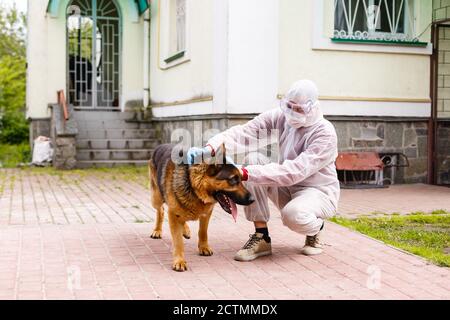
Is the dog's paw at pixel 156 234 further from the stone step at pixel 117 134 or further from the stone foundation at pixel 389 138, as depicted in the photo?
the stone step at pixel 117 134

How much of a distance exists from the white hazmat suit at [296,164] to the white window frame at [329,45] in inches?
231

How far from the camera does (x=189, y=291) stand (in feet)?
14.9

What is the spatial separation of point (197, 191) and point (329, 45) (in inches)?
285

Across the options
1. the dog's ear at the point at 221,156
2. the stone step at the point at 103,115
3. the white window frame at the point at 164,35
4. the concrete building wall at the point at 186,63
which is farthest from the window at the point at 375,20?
the dog's ear at the point at 221,156

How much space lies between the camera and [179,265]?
512cm

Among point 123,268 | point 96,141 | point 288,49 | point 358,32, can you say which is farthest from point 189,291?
point 96,141

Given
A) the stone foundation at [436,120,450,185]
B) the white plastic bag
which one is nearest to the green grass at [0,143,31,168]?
the white plastic bag

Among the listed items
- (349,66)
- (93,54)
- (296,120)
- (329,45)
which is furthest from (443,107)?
(93,54)

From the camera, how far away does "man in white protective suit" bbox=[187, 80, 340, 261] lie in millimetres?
5391

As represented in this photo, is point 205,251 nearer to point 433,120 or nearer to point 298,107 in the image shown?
point 298,107

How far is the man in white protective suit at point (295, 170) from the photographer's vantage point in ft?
17.7

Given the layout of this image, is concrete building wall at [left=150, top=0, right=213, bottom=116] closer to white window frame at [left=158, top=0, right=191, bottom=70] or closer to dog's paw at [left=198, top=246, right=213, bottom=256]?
white window frame at [left=158, top=0, right=191, bottom=70]

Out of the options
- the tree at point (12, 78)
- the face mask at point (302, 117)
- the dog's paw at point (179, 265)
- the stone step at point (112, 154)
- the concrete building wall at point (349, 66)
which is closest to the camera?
the dog's paw at point (179, 265)

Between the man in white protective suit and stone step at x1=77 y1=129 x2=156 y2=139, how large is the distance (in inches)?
397
